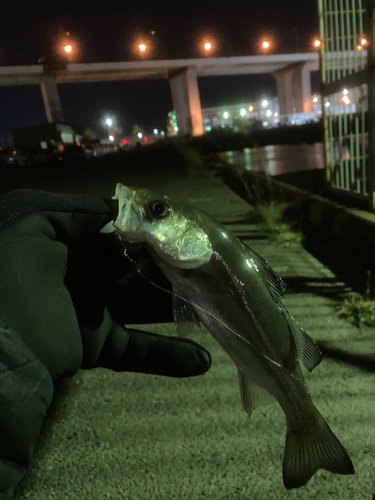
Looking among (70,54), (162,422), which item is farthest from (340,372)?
(70,54)

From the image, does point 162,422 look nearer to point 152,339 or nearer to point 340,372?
point 152,339

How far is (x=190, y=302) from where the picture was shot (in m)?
1.57

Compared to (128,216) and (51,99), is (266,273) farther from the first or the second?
(51,99)

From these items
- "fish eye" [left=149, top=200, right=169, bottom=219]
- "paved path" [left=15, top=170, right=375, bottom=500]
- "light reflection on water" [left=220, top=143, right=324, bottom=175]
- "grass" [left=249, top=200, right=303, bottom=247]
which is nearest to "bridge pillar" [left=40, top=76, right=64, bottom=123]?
"light reflection on water" [left=220, top=143, right=324, bottom=175]

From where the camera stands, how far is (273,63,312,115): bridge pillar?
5202 centimetres

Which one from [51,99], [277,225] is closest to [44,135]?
[51,99]

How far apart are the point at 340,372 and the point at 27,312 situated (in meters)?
2.60

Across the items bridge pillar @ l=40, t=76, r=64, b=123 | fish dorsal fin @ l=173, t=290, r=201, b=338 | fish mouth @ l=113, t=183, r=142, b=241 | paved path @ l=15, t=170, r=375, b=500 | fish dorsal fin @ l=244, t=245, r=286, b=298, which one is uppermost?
bridge pillar @ l=40, t=76, r=64, b=123

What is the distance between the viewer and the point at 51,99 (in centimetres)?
4797

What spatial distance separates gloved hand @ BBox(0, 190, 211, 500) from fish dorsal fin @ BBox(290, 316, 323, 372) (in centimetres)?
72

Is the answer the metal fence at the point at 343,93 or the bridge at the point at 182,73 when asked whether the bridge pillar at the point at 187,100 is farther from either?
the metal fence at the point at 343,93

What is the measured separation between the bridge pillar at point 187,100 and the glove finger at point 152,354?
48935 mm

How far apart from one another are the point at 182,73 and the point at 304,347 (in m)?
51.8

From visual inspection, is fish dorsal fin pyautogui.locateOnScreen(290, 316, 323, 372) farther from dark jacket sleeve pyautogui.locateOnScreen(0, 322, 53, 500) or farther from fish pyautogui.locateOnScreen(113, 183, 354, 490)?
dark jacket sleeve pyautogui.locateOnScreen(0, 322, 53, 500)
